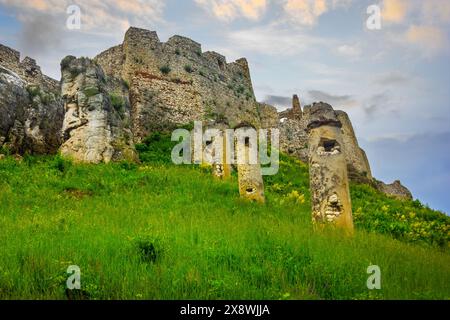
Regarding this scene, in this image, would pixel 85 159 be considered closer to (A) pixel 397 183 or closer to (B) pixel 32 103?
(B) pixel 32 103

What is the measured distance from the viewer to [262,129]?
39.2 meters

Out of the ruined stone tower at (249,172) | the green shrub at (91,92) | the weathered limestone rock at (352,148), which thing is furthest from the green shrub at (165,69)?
the weathered limestone rock at (352,148)

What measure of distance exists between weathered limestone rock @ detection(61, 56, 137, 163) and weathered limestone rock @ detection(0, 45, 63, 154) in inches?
18.2

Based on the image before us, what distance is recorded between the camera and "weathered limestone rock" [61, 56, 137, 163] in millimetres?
19000

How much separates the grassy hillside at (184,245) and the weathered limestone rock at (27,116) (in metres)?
2.01

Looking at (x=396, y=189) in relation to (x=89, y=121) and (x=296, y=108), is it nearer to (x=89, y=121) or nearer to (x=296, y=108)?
(x=296, y=108)

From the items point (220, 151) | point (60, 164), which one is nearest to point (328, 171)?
point (220, 151)

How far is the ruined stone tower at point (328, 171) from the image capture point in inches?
438

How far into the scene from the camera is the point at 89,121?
19.6 m

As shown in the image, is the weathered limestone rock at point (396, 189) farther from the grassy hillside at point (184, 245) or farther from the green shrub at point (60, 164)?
the green shrub at point (60, 164)

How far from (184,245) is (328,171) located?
4661 millimetres

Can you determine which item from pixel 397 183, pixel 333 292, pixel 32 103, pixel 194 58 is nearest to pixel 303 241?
pixel 333 292

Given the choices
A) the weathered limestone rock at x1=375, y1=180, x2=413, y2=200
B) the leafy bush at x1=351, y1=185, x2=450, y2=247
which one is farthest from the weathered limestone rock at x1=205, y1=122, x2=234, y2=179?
the weathered limestone rock at x1=375, y1=180, x2=413, y2=200

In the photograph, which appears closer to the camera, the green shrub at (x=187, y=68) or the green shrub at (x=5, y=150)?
the green shrub at (x=5, y=150)
